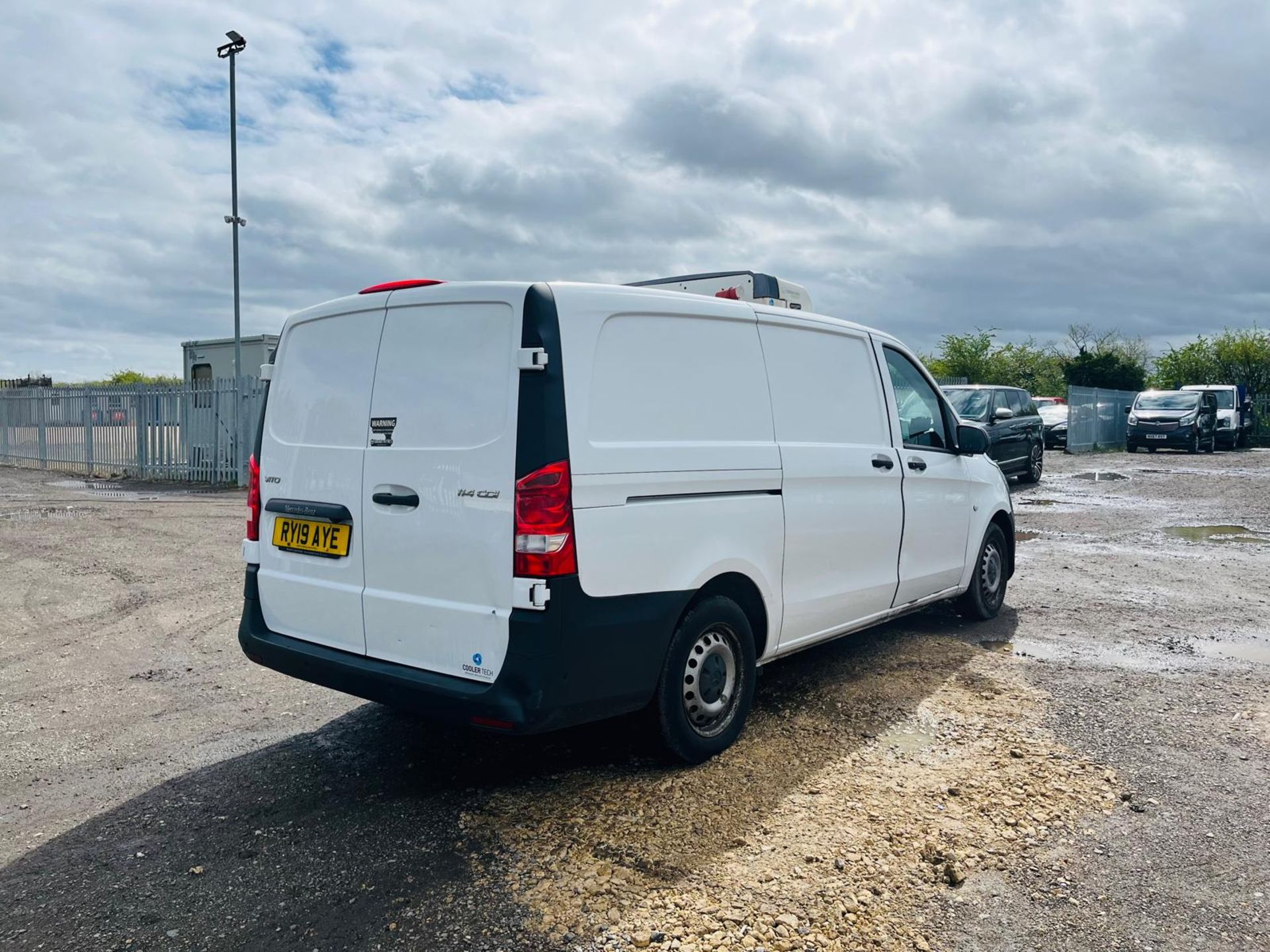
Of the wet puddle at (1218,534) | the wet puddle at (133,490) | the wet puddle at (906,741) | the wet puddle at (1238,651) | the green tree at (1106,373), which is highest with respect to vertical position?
the green tree at (1106,373)

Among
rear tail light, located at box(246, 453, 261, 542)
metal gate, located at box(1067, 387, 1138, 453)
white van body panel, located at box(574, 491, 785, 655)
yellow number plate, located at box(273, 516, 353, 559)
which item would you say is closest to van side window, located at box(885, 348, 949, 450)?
white van body panel, located at box(574, 491, 785, 655)

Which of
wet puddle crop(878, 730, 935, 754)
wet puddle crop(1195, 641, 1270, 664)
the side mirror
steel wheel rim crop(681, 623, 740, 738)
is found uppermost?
the side mirror

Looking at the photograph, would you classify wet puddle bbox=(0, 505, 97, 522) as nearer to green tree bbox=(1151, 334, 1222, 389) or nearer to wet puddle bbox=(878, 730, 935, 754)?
wet puddle bbox=(878, 730, 935, 754)

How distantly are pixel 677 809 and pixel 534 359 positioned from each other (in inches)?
73.0

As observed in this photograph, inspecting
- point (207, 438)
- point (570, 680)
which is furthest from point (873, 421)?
point (207, 438)

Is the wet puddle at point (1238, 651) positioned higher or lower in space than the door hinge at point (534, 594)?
lower

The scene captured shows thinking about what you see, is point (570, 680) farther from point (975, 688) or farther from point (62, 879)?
point (975, 688)

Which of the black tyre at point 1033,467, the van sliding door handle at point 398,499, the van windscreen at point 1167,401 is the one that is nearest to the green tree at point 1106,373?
the van windscreen at point 1167,401

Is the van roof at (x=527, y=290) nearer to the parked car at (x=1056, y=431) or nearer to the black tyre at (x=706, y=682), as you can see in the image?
the black tyre at (x=706, y=682)

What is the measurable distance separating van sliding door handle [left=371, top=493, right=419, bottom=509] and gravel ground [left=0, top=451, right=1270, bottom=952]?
1227 mm

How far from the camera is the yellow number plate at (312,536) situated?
4.20m

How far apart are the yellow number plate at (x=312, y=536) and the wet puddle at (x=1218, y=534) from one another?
35.6 ft

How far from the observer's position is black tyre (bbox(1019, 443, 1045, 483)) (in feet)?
62.9

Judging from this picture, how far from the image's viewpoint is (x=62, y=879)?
3.48 m
